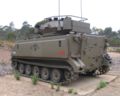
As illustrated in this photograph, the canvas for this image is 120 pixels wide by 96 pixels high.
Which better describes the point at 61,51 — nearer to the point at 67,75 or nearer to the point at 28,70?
the point at 67,75

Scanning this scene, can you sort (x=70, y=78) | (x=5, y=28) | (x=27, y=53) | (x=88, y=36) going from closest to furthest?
(x=70, y=78) < (x=88, y=36) < (x=27, y=53) < (x=5, y=28)

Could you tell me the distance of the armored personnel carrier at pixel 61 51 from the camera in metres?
11.8

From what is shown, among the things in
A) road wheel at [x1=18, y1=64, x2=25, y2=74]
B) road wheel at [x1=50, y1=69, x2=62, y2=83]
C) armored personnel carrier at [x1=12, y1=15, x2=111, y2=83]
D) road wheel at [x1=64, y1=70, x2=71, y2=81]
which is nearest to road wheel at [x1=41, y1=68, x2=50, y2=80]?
armored personnel carrier at [x1=12, y1=15, x2=111, y2=83]

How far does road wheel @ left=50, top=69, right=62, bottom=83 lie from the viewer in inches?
485

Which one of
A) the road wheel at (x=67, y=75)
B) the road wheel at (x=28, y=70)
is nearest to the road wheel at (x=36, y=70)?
the road wheel at (x=28, y=70)

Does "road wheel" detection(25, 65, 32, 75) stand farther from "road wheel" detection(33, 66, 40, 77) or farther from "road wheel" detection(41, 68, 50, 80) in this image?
"road wheel" detection(41, 68, 50, 80)

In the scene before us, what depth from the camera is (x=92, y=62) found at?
1293 centimetres

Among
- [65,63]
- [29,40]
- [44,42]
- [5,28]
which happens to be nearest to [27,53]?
[29,40]

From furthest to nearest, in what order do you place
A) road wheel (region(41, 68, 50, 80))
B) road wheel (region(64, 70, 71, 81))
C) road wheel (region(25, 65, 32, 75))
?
road wheel (region(25, 65, 32, 75)) → road wheel (region(41, 68, 50, 80)) → road wheel (region(64, 70, 71, 81))

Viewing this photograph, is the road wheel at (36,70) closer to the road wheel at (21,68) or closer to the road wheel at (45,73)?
the road wheel at (45,73)

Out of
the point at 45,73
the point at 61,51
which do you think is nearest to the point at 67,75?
the point at 61,51

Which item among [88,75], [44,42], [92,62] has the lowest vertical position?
[88,75]

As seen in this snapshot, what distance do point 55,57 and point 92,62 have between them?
1775 millimetres

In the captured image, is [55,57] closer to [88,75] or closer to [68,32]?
[68,32]
